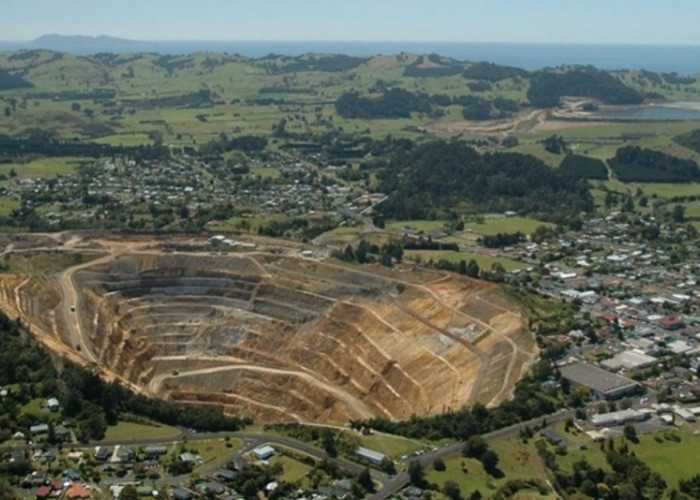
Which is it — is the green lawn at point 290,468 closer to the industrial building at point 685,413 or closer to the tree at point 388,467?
the tree at point 388,467

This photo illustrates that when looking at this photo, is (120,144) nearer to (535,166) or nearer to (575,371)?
(535,166)

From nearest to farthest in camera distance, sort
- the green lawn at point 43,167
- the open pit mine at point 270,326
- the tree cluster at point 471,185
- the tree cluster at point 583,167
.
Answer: the open pit mine at point 270,326
the tree cluster at point 471,185
the green lawn at point 43,167
the tree cluster at point 583,167

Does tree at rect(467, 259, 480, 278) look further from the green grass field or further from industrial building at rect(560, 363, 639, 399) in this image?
the green grass field

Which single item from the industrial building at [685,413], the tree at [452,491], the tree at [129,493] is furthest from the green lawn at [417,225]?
the tree at [129,493]

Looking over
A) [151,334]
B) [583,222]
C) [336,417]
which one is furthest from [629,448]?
[583,222]

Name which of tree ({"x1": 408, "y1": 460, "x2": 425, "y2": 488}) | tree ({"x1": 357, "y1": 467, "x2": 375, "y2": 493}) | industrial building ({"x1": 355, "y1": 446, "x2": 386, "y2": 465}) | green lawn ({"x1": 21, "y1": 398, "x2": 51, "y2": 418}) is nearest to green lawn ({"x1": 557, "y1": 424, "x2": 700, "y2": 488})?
tree ({"x1": 408, "y1": 460, "x2": 425, "y2": 488})
